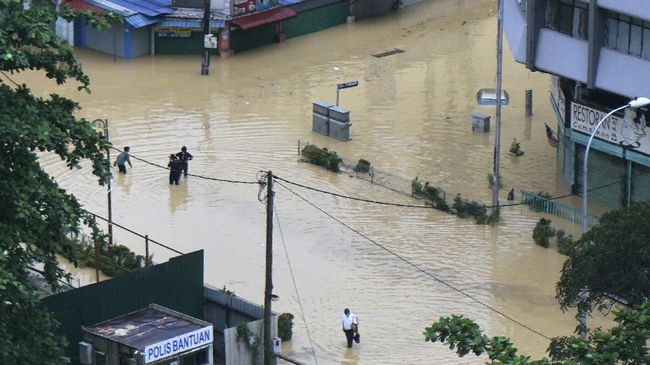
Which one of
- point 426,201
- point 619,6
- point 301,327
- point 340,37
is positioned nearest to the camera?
point 301,327

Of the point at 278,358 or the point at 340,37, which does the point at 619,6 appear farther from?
the point at 340,37

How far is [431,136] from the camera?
5747 centimetres

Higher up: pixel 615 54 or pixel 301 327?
pixel 615 54

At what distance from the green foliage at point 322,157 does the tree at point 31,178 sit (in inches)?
849

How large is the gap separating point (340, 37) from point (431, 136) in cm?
1427

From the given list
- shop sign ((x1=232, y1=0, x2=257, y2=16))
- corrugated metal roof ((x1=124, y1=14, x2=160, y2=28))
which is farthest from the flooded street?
shop sign ((x1=232, y1=0, x2=257, y2=16))

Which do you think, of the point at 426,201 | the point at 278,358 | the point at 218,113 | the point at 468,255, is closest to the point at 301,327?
the point at 278,358

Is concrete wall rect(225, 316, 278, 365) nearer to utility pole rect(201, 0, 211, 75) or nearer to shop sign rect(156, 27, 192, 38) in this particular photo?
utility pole rect(201, 0, 211, 75)

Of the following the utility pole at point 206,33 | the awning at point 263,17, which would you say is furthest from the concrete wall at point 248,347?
the awning at point 263,17

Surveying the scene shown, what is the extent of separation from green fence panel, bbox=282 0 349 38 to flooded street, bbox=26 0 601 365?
77cm

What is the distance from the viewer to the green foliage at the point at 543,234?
47.1 m

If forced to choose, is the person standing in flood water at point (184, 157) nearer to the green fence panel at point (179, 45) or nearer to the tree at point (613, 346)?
the green fence panel at point (179, 45)

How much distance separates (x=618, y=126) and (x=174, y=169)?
13.0 metres

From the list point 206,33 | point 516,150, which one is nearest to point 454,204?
point 516,150
